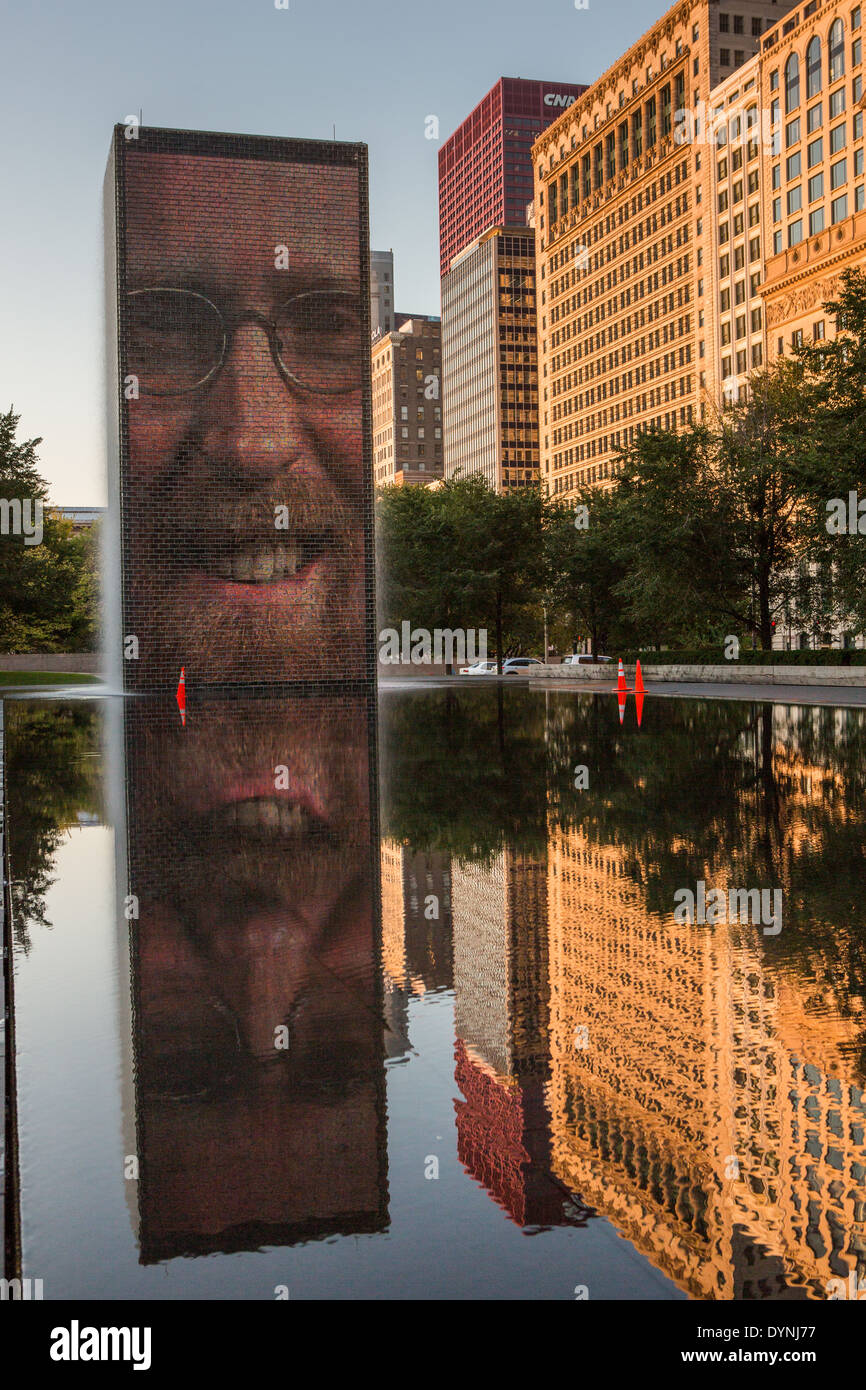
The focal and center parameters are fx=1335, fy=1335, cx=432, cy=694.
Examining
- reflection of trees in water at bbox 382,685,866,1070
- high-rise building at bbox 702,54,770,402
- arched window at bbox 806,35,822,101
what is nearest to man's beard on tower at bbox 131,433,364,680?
reflection of trees in water at bbox 382,685,866,1070

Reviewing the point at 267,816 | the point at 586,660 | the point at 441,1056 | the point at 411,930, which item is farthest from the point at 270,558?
the point at 586,660

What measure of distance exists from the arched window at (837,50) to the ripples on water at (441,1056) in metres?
86.4

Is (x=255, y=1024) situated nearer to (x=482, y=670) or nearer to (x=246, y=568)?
(x=246, y=568)

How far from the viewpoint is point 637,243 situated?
13125 centimetres

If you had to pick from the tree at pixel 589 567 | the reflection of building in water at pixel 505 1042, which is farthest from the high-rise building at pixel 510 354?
the reflection of building in water at pixel 505 1042

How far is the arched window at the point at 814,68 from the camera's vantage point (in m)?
88.6

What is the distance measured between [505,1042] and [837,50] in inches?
3723

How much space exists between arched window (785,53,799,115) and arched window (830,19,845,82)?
5210mm

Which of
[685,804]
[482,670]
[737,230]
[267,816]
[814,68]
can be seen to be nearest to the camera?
[267,816]

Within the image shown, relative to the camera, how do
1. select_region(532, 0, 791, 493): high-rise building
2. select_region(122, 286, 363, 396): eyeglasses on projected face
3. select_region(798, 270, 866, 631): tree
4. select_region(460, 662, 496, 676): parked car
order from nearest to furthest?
1. select_region(798, 270, 866, 631): tree
2. select_region(122, 286, 363, 396): eyeglasses on projected face
3. select_region(460, 662, 496, 676): parked car
4. select_region(532, 0, 791, 493): high-rise building

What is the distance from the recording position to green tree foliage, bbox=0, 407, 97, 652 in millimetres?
59031

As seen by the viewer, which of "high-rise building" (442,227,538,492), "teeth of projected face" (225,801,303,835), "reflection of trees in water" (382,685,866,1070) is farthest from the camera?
"high-rise building" (442,227,538,492)

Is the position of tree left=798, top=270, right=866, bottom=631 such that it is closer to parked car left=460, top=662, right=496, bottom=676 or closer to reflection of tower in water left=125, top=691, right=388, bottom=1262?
reflection of tower in water left=125, top=691, right=388, bottom=1262
